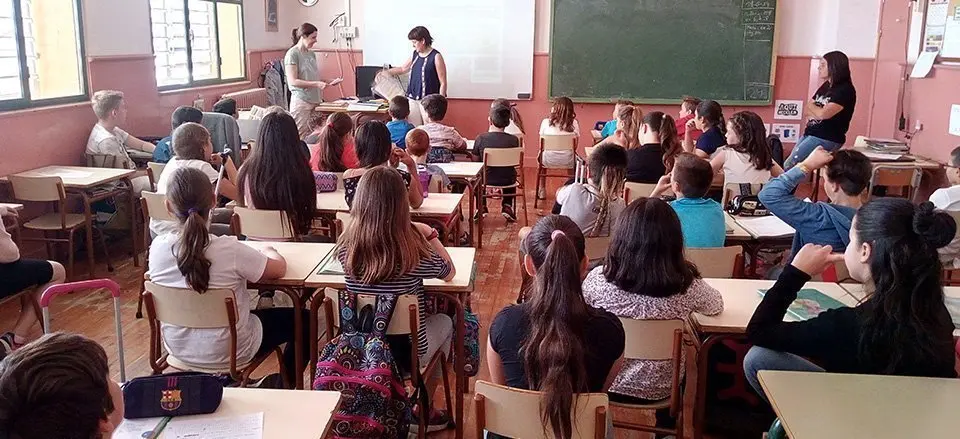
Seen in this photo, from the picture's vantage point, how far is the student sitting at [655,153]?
499cm

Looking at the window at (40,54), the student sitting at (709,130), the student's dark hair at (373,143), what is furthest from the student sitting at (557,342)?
the window at (40,54)

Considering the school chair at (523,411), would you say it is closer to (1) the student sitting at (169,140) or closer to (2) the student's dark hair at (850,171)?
(2) the student's dark hair at (850,171)

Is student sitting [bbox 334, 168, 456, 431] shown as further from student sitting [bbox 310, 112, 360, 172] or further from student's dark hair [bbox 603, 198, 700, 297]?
student sitting [bbox 310, 112, 360, 172]

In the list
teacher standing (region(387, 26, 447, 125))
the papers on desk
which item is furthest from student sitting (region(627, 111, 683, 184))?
teacher standing (region(387, 26, 447, 125))

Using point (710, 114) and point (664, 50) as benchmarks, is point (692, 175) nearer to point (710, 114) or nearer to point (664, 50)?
point (710, 114)

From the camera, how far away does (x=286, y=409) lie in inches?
72.1

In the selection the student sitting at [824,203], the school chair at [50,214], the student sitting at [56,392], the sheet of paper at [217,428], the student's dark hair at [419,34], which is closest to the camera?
the student sitting at [56,392]

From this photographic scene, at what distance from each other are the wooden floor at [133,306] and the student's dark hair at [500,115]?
96cm

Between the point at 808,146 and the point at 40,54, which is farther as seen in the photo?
the point at 808,146

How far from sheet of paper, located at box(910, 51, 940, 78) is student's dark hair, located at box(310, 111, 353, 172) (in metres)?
4.84

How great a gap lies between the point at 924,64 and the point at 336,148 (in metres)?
4.99

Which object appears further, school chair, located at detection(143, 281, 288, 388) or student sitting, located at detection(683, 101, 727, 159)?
student sitting, located at detection(683, 101, 727, 159)

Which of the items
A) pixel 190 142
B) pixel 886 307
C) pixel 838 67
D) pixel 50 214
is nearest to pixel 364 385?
pixel 886 307

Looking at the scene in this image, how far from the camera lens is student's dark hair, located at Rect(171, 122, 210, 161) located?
163 inches
